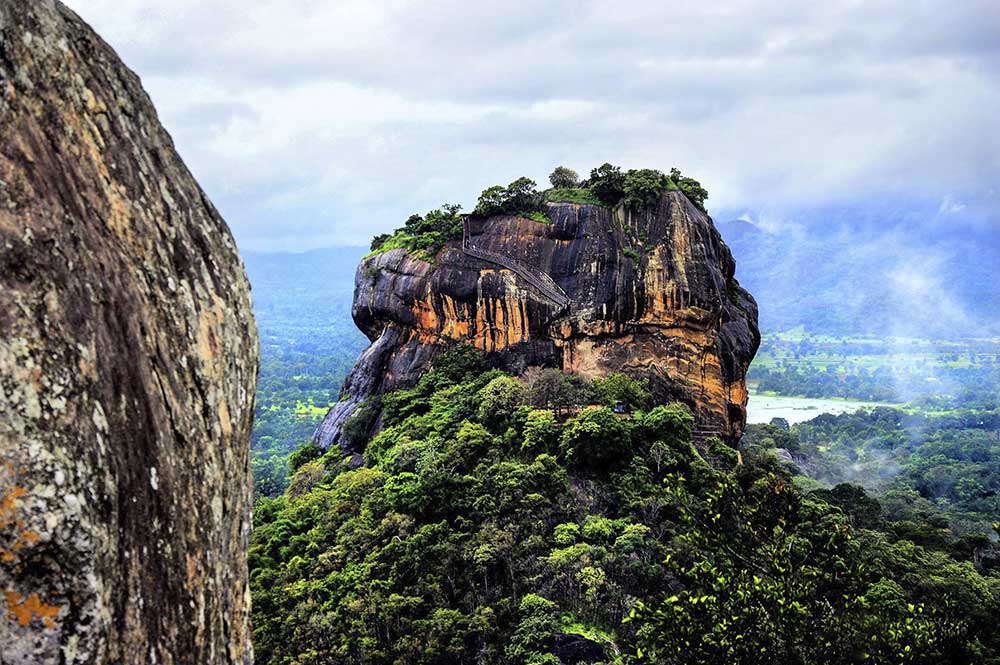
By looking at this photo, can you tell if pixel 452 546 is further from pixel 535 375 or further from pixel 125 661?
pixel 125 661

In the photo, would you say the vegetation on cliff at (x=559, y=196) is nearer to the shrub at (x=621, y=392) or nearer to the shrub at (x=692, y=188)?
the shrub at (x=692, y=188)

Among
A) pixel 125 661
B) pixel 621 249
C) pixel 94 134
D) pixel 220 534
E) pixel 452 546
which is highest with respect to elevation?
pixel 621 249

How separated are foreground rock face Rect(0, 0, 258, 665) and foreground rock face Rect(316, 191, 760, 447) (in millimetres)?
24223

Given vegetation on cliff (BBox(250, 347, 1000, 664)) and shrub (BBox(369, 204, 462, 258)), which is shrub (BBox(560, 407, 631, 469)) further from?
shrub (BBox(369, 204, 462, 258))

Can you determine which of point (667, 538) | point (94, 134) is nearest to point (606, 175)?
point (667, 538)

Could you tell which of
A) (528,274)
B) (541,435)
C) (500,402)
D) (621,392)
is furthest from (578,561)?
(528,274)

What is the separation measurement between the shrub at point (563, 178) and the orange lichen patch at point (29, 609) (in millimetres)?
31130

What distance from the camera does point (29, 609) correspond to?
10.6 ft

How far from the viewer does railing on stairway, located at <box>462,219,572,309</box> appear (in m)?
29.7

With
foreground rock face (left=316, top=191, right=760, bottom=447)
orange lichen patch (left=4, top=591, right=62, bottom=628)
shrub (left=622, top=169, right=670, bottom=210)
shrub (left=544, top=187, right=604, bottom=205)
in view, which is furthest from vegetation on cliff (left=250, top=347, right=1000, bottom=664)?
orange lichen patch (left=4, top=591, right=62, bottom=628)

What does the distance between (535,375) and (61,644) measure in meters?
25.8

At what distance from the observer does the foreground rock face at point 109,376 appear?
3271mm

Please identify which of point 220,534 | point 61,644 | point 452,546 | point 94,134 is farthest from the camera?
point 452,546

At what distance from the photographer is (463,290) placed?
30.7m
